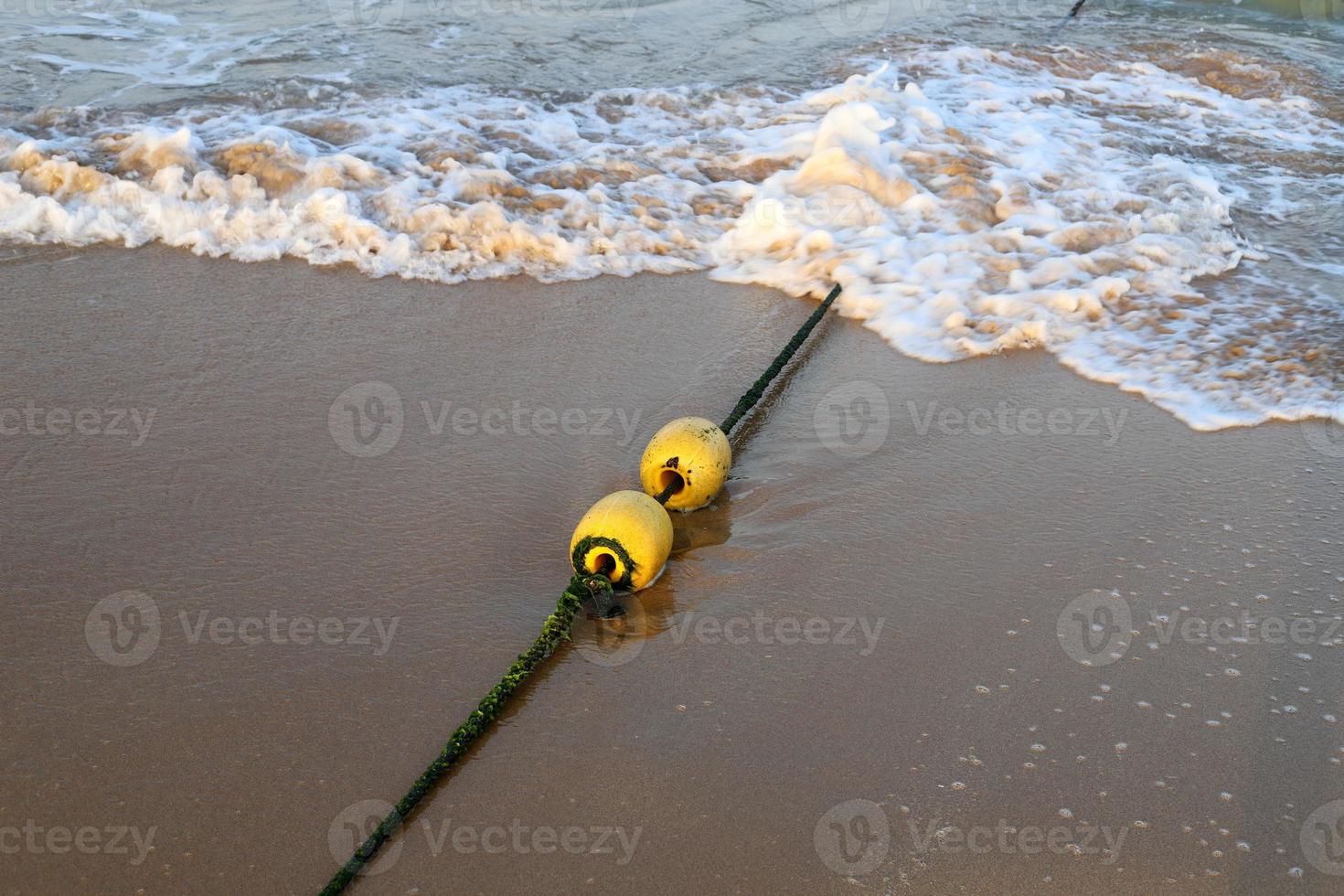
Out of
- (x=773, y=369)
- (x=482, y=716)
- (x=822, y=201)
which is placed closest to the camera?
(x=482, y=716)

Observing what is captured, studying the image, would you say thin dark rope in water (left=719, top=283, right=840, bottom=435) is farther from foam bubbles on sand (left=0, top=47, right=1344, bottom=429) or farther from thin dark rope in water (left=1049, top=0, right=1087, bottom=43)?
thin dark rope in water (left=1049, top=0, right=1087, bottom=43)

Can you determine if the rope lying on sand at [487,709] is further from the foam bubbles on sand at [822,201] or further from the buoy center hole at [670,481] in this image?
the foam bubbles on sand at [822,201]

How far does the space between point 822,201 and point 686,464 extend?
130 inches

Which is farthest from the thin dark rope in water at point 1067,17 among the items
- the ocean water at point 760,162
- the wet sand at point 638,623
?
the wet sand at point 638,623

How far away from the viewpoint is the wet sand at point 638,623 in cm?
254

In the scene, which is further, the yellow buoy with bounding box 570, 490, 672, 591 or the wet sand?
the yellow buoy with bounding box 570, 490, 672, 591

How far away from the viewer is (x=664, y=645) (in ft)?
10.2

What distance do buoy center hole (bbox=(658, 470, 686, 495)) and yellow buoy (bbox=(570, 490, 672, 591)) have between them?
290 millimetres

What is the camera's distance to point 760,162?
697 cm

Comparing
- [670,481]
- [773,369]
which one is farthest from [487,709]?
[773,369]

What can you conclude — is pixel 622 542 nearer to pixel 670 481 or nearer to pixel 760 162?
pixel 670 481

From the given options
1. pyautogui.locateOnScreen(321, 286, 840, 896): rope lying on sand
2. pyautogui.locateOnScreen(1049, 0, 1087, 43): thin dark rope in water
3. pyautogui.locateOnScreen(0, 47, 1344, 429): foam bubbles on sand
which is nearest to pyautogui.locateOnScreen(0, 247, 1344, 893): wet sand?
pyautogui.locateOnScreen(321, 286, 840, 896): rope lying on sand

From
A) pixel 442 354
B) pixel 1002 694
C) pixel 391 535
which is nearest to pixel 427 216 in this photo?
pixel 442 354

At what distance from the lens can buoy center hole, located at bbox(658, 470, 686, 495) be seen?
3.57 m
